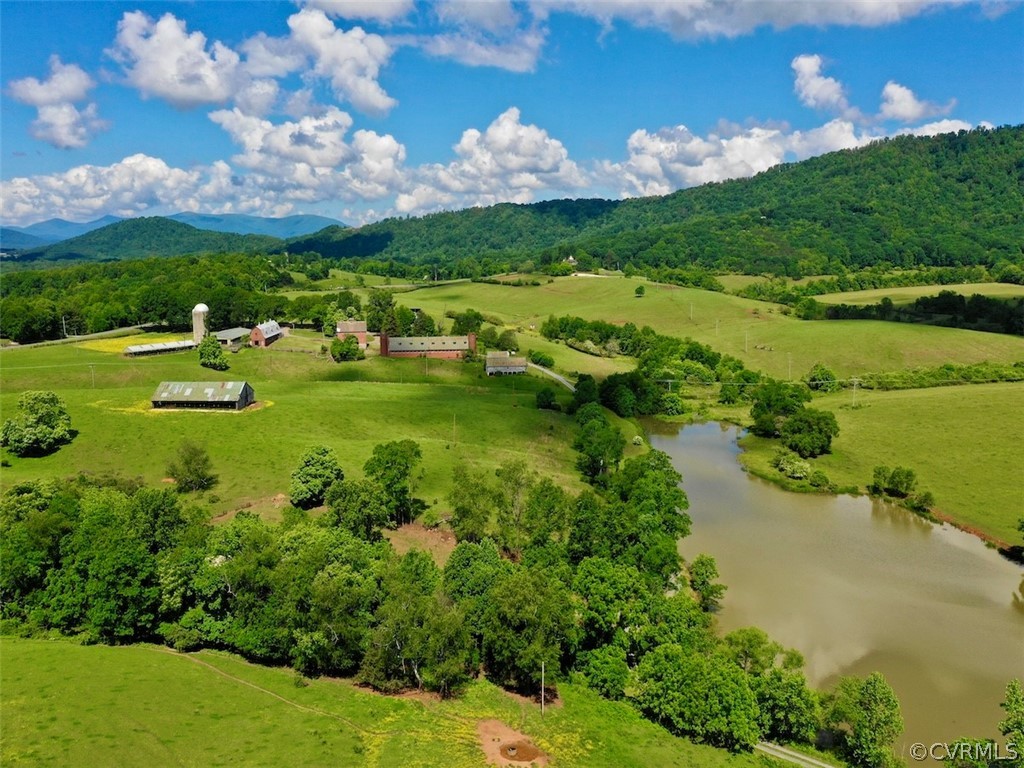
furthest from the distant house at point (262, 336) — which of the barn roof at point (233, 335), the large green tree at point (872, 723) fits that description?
the large green tree at point (872, 723)

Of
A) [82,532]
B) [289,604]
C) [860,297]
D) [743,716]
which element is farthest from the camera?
[860,297]

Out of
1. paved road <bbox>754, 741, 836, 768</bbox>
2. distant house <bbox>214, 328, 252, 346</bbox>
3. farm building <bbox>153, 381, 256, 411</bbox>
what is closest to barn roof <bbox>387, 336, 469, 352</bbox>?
distant house <bbox>214, 328, 252, 346</bbox>

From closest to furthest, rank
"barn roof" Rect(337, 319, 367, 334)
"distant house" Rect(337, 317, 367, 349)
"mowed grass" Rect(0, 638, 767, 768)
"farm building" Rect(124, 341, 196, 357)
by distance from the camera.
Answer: "mowed grass" Rect(0, 638, 767, 768) < "farm building" Rect(124, 341, 196, 357) < "distant house" Rect(337, 317, 367, 349) < "barn roof" Rect(337, 319, 367, 334)

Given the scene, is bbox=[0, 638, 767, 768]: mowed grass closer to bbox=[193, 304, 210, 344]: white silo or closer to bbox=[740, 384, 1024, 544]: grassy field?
bbox=[740, 384, 1024, 544]: grassy field

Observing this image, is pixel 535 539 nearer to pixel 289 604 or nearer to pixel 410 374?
pixel 289 604

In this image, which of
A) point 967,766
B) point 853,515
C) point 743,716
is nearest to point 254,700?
point 743,716
